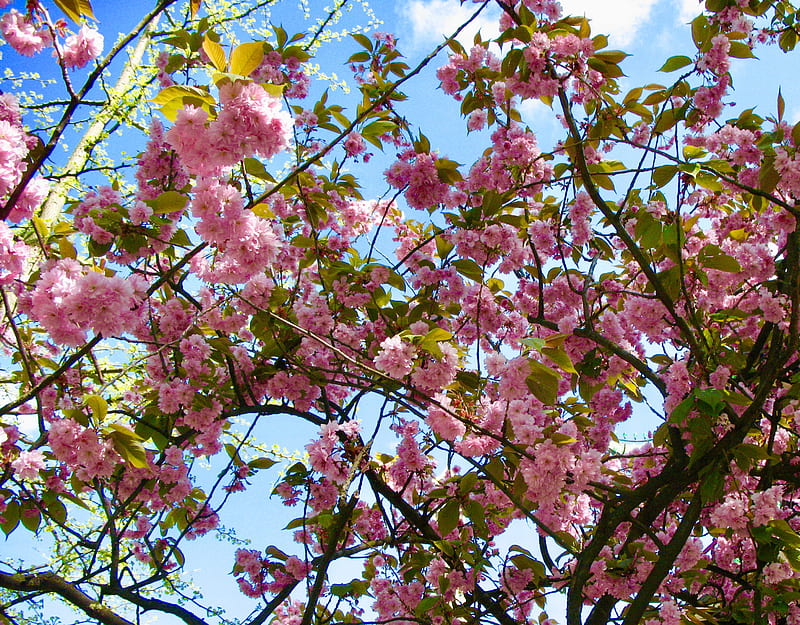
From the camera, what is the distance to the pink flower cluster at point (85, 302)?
1812 millimetres

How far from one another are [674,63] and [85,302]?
2.84 meters

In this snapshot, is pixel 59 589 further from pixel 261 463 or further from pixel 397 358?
pixel 397 358

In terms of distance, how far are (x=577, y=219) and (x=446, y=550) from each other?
1995mm

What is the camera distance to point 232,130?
1810 mm

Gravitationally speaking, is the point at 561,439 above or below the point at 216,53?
below

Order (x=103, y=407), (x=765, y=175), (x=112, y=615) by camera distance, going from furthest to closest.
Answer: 1. (x=112, y=615)
2. (x=765, y=175)
3. (x=103, y=407)

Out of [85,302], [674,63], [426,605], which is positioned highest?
[674,63]

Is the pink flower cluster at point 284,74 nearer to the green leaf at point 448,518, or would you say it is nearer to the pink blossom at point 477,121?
the pink blossom at point 477,121

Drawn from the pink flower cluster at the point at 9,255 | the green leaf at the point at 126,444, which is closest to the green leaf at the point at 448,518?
the green leaf at the point at 126,444

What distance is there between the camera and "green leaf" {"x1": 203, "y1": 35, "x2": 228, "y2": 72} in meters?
1.77

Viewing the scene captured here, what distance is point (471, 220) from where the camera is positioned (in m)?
3.17

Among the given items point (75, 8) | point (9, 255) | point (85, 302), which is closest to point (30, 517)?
point (9, 255)

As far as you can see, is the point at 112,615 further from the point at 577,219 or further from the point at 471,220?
the point at 577,219

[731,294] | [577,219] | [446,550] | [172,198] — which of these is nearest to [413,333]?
[172,198]
